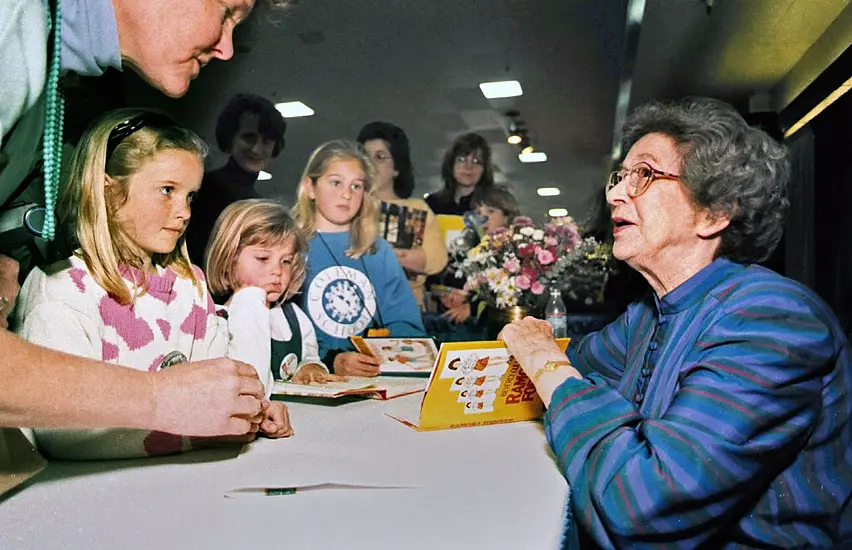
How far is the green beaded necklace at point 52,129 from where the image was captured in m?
0.84

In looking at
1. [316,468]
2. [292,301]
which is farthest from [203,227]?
[316,468]

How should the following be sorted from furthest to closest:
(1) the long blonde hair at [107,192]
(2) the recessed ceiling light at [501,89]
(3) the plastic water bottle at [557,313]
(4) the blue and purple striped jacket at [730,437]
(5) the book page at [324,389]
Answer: (2) the recessed ceiling light at [501,89] < (3) the plastic water bottle at [557,313] < (5) the book page at [324,389] < (1) the long blonde hair at [107,192] < (4) the blue and purple striped jacket at [730,437]

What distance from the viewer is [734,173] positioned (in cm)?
120

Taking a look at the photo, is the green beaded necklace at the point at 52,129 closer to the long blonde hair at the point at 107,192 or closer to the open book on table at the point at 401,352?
the long blonde hair at the point at 107,192

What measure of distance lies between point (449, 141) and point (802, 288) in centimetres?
160

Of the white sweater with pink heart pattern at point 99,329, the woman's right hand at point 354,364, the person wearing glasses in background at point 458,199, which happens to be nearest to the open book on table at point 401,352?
the woman's right hand at point 354,364

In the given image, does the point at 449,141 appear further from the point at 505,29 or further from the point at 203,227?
the point at 203,227

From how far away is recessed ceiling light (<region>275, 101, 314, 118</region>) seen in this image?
211 centimetres

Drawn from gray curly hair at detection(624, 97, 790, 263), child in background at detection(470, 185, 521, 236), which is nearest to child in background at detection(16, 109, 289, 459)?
gray curly hair at detection(624, 97, 790, 263)

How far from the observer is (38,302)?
1058 millimetres

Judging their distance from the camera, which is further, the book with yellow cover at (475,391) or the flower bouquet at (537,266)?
the flower bouquet at (537,266)

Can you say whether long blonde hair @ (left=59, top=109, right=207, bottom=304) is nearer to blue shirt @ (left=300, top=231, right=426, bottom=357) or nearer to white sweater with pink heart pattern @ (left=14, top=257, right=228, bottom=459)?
white sweater with pink heart pattern @ (left=14, top=257, right=228, bottom=459)

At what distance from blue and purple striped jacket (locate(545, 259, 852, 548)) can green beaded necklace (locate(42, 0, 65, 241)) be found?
2.76 ft

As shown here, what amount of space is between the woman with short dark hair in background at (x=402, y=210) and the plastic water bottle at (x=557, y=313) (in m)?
0.43
